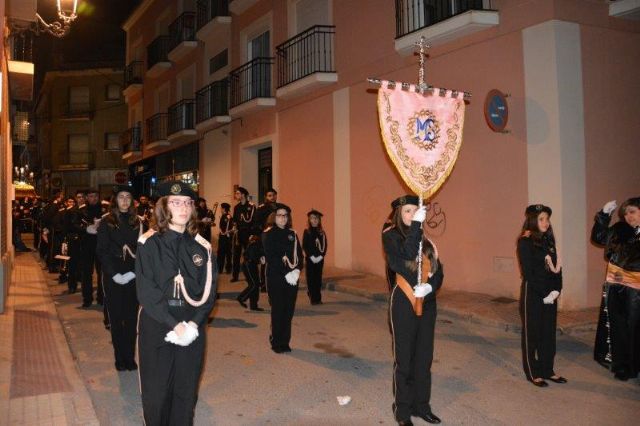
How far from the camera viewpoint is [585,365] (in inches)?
256

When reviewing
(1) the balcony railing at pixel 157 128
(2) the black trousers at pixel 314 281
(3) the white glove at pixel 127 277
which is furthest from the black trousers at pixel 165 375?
(1) the balcony railing at pixel 157 128

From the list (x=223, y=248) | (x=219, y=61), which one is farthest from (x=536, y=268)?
(x=219, y=61)

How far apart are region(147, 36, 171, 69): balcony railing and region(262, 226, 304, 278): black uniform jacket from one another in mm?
19997

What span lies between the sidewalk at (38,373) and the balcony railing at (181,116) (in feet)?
45.2

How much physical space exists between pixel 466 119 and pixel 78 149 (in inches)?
1430

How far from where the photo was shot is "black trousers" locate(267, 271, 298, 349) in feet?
22.9

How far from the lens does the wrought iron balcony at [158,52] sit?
25080mm

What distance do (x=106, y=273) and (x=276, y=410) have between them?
8.48 feet

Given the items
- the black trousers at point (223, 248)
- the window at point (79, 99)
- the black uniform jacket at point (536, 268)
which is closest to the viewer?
the black uniform jacket at point (536, 268)

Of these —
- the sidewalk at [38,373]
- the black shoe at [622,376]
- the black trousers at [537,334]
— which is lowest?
the black shoe at [622,376]

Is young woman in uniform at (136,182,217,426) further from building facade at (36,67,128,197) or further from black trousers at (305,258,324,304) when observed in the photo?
building facade at (36,67,128,197)

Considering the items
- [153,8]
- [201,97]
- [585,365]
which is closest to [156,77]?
[153,8]

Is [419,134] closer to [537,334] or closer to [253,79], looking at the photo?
[537,334]

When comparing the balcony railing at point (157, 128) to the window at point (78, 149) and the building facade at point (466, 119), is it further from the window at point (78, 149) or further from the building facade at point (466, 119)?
the window at point (78, 149)
